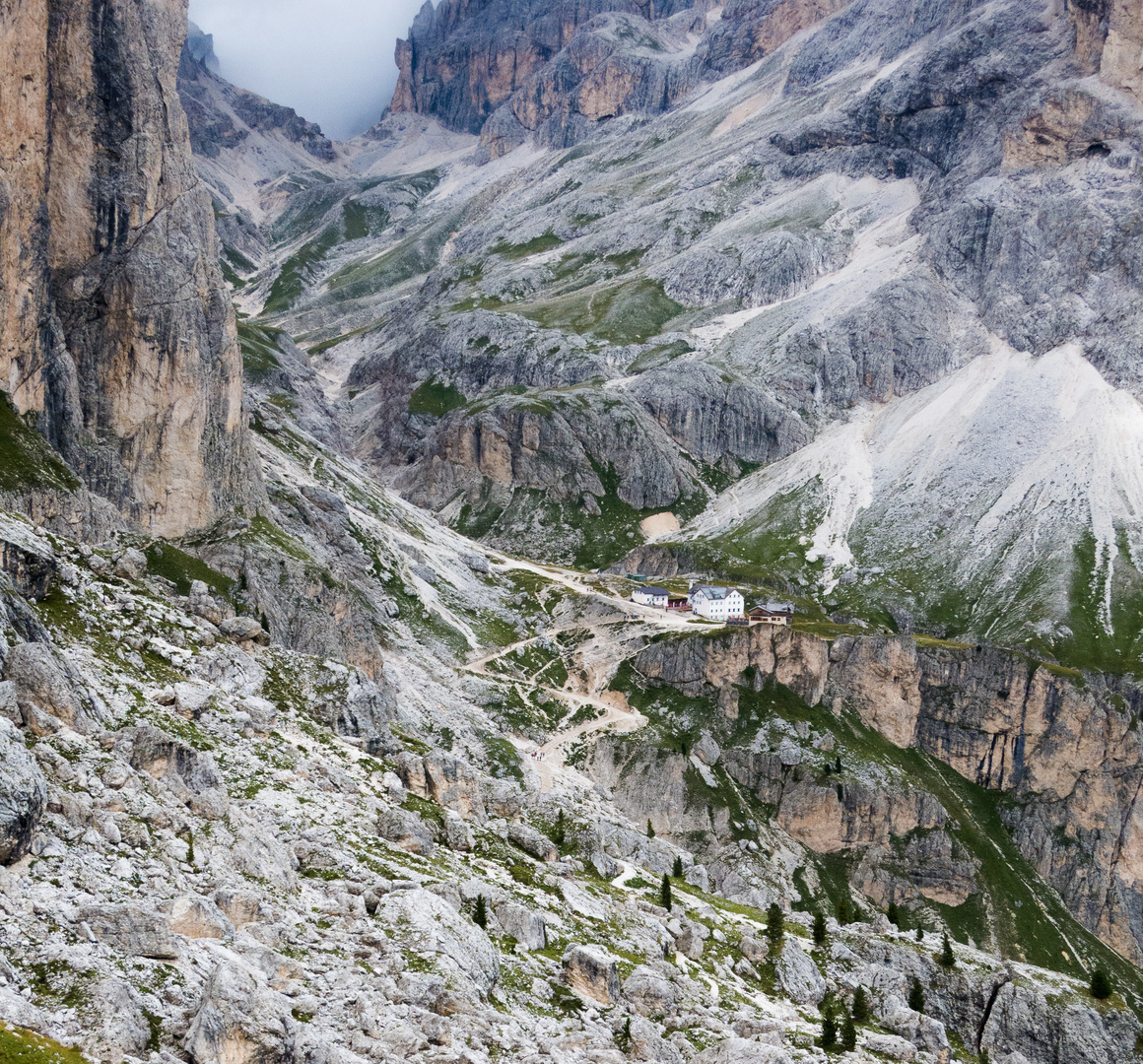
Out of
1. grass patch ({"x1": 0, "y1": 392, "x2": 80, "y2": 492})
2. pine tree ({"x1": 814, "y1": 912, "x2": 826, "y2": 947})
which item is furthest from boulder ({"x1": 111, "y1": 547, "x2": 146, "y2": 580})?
pine tree ({"x1": 814, "y1": 912, "x2": 826, "y2": 947})

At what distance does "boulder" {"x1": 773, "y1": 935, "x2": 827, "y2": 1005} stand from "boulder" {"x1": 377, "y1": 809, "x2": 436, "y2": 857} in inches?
1045

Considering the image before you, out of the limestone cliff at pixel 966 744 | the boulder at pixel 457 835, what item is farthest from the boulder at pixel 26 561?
the limestone cliff at pixel 966 744

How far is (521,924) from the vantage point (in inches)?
1796

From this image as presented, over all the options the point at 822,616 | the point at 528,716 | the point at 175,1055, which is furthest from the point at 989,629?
the point at 175,1055

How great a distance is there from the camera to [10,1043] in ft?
71.8

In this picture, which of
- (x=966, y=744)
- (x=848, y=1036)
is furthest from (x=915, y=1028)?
(x=966, y=744)

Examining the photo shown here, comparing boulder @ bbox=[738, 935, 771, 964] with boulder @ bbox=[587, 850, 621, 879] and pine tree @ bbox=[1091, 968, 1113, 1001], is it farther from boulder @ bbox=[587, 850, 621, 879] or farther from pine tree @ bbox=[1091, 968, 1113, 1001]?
pine tree @ bbox=[1091, 968, 1113, 1001]

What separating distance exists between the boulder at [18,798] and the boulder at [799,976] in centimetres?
4746

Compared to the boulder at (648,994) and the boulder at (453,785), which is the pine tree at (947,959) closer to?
the boulder at (453,785)

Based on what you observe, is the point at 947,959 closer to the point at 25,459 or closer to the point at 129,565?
the point at 129,565

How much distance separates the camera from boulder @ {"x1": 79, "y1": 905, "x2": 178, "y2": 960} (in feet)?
89.9

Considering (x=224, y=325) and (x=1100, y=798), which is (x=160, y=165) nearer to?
(x=224, y=325)

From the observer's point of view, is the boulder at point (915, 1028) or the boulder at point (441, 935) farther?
the boulder at point (915, 1028)

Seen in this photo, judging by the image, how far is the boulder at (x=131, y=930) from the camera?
2741 cm
